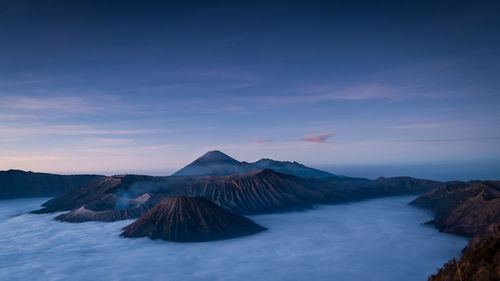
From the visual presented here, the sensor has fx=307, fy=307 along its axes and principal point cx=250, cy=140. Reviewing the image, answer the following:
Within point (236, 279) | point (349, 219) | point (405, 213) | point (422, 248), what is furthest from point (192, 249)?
point (405, 213)

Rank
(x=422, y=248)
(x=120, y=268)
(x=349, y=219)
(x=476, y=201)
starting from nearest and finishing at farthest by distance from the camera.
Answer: (x=120, y=268) < (x=422, y=248) < (x=476, y=201) < (x=349, y=219)

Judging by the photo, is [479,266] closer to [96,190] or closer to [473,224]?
[473,224]

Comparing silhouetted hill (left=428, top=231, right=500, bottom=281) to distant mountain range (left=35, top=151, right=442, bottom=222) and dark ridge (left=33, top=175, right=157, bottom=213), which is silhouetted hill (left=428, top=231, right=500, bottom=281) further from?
dark ridge (left=33, top=175, right=157, bottom=213)

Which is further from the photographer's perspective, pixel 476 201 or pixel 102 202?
pixel 102 202

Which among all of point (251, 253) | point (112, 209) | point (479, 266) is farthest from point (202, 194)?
point (479, 266)

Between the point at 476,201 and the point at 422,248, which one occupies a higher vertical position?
the point at 476,201

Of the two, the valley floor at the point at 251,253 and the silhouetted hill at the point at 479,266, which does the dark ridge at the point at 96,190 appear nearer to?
the valley floor at the point at 251,253

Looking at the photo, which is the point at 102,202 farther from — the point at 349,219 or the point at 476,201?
the point at 476,201
